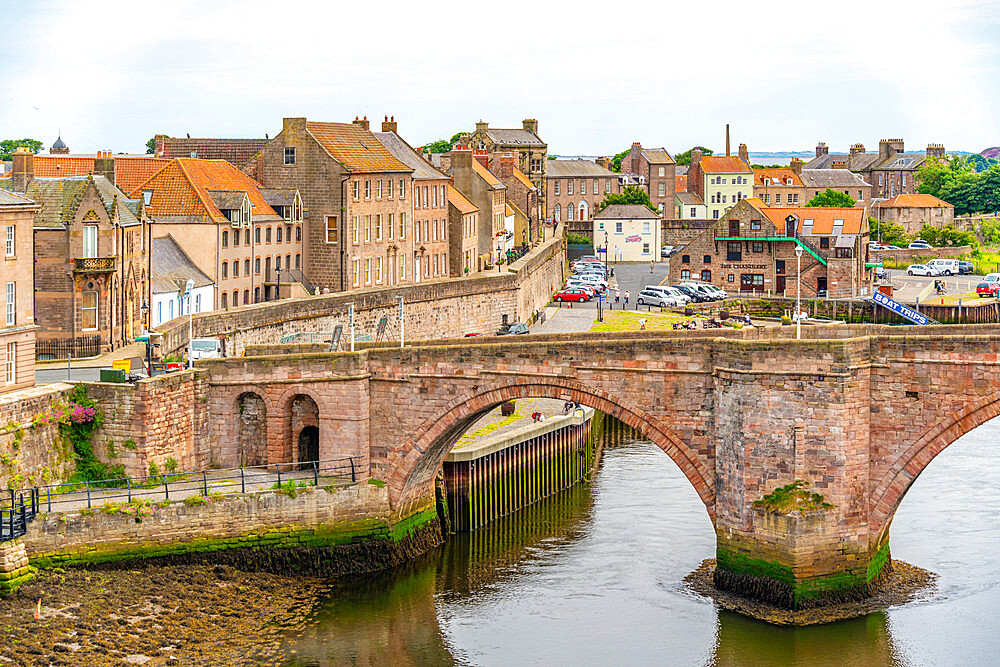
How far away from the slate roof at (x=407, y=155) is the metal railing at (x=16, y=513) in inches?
2043

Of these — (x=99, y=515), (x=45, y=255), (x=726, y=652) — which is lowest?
(x=726, y=652)

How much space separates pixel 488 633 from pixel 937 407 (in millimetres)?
14215

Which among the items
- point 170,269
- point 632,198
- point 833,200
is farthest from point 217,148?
point 833,200

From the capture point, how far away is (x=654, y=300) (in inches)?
3922

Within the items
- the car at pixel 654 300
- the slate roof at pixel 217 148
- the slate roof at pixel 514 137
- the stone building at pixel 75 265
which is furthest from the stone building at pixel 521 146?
the stone building at pixel 75 265

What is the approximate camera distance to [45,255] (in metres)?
57.7

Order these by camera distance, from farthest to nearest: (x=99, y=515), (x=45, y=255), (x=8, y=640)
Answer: (x=45, y=255) → (x=99, y=515) → (x=8, y=640)

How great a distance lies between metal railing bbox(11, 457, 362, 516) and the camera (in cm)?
4434

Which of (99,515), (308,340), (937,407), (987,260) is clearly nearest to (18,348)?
(99,515)

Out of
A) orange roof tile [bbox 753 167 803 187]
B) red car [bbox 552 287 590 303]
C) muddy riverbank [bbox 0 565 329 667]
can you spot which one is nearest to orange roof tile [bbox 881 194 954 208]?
orange roof tile [bbox 753 167 803 187]

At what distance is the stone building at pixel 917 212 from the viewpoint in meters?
150

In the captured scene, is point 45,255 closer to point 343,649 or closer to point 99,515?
point 99,515

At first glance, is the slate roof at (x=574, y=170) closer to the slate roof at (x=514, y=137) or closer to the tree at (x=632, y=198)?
the tree at (x=632, y=198)

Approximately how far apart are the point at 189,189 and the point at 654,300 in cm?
3751
